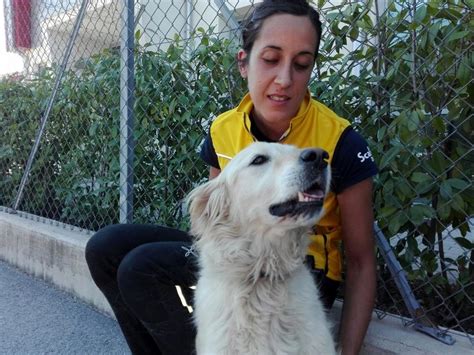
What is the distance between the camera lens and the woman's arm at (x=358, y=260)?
1944mm

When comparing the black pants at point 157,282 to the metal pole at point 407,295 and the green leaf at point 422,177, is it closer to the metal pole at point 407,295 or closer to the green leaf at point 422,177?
the metal pole at point 407,295

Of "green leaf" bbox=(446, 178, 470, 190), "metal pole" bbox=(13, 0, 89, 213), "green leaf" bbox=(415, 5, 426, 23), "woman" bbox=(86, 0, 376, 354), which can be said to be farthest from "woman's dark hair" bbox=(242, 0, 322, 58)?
"metal pole" bbox=(13, 0, 89, 213)

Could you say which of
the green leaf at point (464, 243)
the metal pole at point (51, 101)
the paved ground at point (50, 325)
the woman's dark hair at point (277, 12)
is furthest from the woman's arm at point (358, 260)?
the metal pole at point (51, 101)

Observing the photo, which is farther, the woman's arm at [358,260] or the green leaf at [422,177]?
the green leaf at [422,177]

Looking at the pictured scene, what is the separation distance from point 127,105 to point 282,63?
5.51ft

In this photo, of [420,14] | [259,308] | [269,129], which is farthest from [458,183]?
[259,308]

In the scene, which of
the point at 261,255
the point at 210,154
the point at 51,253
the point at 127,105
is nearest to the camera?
the point at 261,255

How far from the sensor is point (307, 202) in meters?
1.74

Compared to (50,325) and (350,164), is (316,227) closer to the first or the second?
(350,164)

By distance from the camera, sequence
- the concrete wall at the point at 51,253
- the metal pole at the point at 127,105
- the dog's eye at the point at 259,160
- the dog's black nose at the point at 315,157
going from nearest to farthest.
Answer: the dog's black nose at the point at 315,157 → the dog's eye at the point at 259,160 → the metal pole at the point at 127,105 → the concrete wall at the point at 51,253

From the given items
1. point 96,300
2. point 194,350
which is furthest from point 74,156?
point 194,350

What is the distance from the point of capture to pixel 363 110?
251 centimetres

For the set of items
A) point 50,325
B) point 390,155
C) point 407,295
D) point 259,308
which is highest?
point 390,155

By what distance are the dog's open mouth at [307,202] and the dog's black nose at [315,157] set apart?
8 centimetres
